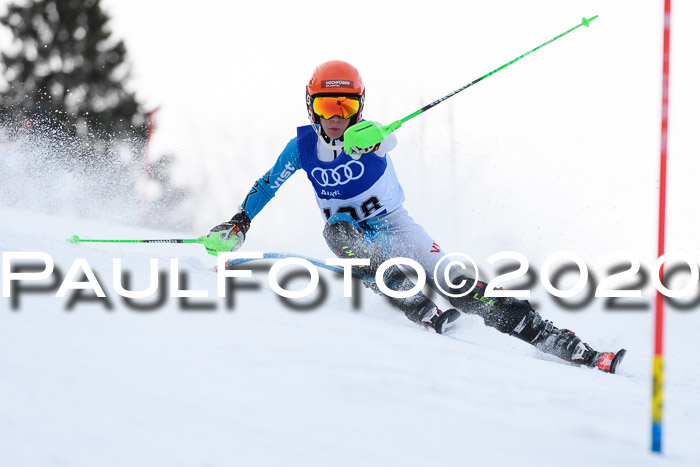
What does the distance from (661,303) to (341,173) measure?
2.37m

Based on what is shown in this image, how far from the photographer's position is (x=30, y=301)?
8.54 ft

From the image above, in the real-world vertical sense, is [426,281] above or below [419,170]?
below

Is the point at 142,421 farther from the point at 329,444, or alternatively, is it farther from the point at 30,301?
the point at 30,301

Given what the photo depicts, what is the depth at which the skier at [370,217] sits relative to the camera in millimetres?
3684

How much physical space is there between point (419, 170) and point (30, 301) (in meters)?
7.73

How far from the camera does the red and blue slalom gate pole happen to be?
1.65 metres

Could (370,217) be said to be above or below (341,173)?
below

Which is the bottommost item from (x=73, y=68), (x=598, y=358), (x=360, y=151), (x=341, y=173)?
(x=598, y=358)

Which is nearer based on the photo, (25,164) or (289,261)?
(289,261)

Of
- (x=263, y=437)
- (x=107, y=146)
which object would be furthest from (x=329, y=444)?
(x=107, y=146)

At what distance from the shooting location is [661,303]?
5.73 feet

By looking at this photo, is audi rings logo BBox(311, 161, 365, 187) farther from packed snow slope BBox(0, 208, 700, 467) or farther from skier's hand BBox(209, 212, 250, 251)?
packed snow slope BBox(0, 208, 700, 467)

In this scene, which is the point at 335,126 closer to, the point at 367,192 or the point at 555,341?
the point at 367,192

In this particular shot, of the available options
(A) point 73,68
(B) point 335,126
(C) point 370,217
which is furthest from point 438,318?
(A) point 73,68
